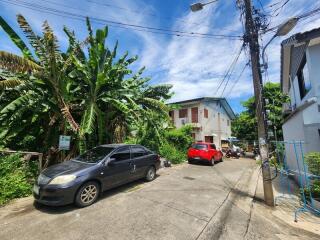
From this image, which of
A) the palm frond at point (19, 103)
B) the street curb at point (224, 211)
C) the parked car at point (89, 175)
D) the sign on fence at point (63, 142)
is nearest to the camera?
the street curb at point (224, 211)

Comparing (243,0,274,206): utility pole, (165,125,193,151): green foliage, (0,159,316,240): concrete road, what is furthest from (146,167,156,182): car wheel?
(165,125,193,151): green foliage

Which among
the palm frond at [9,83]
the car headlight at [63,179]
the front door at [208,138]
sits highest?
the palm frond at [9,83]

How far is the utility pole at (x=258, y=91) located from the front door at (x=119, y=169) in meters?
4.68

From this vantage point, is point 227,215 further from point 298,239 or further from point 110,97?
point 110,97

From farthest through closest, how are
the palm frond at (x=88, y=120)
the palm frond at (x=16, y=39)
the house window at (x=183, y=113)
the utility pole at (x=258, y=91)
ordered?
the house window at (x=183, y=113) < the palm frond at (x=16, y=39) < the palm frond at (x=88, y=120) < the utility pole at (x=258, y=91)

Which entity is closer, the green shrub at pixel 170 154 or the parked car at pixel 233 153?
the green shrub at pixel 170 154

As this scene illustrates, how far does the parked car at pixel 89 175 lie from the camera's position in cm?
494

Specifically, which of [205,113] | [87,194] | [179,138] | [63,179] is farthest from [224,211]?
[205,113]

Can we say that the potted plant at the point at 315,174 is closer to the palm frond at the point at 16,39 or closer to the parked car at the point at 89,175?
the parked car at the point at 89,175

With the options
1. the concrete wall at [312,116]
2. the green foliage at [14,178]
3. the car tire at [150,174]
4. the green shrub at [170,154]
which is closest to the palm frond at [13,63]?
the green foliage at [14,178]

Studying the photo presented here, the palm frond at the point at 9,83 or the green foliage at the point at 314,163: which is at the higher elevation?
the palm frond at the point at 9,83

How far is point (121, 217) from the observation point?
4797 millimetres

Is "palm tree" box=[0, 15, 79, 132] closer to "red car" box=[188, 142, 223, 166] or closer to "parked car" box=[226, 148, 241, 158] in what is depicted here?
"red car" box=[188, 142, 223, 166]

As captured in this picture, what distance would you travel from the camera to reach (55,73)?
7.19 meters
